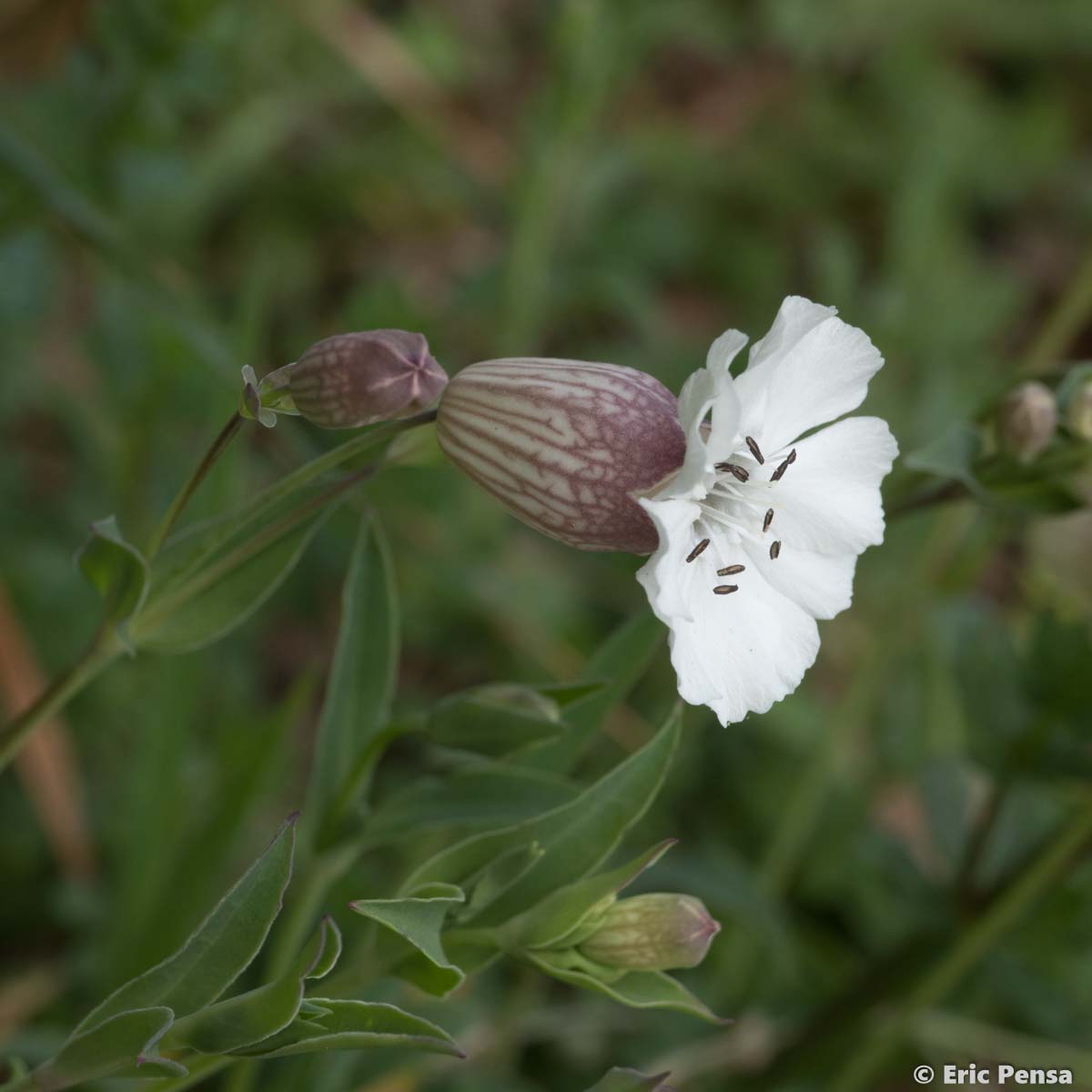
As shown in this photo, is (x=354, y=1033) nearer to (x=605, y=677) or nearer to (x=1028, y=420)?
(x=605, y=677)

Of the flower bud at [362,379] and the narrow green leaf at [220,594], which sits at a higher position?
the flower bud at [362,379]

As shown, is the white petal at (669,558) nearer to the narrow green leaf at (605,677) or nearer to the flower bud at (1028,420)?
the narrow green leaf at (605,677)

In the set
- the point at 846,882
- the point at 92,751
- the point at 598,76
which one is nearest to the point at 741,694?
the point at 846,882

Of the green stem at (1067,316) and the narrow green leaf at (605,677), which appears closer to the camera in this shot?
the narrow green leaf at (605,677)

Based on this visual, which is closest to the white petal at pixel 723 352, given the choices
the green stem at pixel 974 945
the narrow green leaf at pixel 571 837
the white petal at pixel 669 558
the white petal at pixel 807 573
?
the white petal at pixel 669 558

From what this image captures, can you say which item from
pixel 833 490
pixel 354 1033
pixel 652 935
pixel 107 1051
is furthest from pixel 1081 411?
pixel 107 1051

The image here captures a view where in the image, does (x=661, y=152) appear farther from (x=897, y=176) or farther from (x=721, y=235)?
(x=897, y=176)
